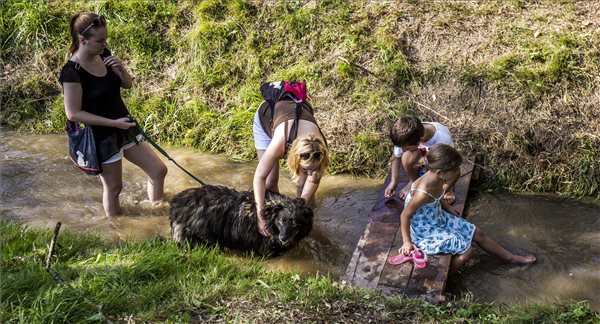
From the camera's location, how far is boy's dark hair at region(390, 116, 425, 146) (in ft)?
17.8

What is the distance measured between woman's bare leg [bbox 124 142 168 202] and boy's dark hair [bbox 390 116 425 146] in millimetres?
2503

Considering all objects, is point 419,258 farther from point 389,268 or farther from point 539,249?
point 539,249

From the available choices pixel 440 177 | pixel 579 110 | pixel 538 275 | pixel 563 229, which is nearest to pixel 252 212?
pixel 440 177

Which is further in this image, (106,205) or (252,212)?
(106,205)

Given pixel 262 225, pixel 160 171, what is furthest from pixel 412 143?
pixel 160 171

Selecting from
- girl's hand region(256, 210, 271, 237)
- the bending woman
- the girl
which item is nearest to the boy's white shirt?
the girl

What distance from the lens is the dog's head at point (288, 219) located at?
5.26 metres

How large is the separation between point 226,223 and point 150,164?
1.20 m

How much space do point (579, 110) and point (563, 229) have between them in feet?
5.62

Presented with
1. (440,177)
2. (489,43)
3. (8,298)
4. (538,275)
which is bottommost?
(538,275)

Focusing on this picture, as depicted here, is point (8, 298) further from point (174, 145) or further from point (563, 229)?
point (563, 229)

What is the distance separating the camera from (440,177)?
4945 mm

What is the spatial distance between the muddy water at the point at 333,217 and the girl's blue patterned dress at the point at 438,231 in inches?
14.4

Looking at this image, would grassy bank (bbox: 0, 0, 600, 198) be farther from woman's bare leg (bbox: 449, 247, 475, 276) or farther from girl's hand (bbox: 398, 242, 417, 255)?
girl's hand (bbox: 398, 242, 417, 255)
